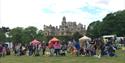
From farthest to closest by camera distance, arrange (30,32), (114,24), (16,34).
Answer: (30,32) < (16,34) < (114,24)

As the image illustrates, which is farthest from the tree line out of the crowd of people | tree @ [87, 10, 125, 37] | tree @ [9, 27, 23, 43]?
the crowd of people

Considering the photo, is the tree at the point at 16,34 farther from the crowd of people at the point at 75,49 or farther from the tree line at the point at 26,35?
the crowd of people at the point at 75,49

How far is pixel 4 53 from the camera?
129 feet

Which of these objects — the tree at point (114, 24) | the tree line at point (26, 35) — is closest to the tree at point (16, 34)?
the tree line at point (26, 35)

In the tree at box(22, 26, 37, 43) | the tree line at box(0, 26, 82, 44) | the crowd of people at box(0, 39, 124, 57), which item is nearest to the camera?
the crowd of people at box(0, 39, 124, 57)

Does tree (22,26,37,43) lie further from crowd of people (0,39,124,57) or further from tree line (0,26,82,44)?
crowd of people (0,39,124,57)

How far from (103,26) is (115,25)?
17.8 feet

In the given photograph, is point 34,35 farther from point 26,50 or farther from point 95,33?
point 26,50

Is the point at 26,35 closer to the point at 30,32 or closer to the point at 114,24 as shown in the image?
the point at 30,32

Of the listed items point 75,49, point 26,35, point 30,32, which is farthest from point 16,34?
point 75,49

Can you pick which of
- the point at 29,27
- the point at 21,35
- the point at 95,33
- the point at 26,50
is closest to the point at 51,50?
the point at 26,50

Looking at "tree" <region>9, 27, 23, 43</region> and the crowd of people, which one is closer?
the crowd of people

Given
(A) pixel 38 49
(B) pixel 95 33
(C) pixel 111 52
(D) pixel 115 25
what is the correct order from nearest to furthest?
1. (C) pixel 111 52
2. (A) pixel 38 49
3. (D) pixel 115 25
4. (B) pixel 95 33

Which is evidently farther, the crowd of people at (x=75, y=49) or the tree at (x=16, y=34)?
the tree at (x=16, y=34)
